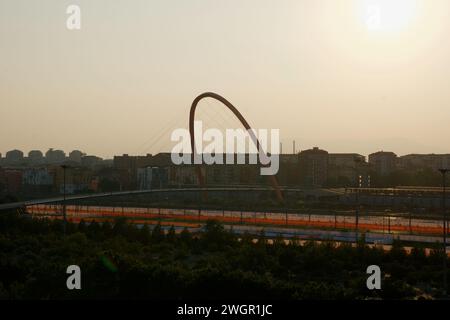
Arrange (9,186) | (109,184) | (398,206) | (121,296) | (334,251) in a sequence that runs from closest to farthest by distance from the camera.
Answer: (121,296), (334,251), (398,206), (109,184), (9,186)

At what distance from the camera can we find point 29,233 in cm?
2112

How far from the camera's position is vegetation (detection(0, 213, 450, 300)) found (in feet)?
35.2

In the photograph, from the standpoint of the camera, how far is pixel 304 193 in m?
48.8

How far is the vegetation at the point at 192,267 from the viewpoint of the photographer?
422 inches

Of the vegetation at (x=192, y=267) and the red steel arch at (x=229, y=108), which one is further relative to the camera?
the red steel arch at (x=229, y=108)

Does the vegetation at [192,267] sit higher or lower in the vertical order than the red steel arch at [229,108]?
lower

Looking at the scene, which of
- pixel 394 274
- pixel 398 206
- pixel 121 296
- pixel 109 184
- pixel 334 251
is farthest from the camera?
pixel 109 184

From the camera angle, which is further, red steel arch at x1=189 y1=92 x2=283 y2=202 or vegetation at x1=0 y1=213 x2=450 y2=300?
red steel arch at x1=189 y1=92 x2=283 y2=202

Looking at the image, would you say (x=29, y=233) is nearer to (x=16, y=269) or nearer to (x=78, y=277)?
(x=16, y=269)

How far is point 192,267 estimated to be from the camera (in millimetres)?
14281

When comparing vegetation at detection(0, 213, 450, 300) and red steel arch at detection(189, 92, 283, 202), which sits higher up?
red steel arch at detection(189, 92, 283, 202)
